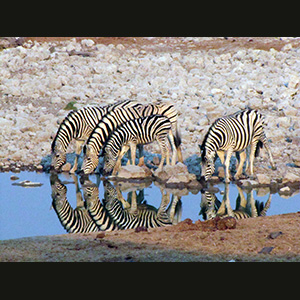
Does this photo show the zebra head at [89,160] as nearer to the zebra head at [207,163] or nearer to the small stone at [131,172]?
the small stone at [131,172]

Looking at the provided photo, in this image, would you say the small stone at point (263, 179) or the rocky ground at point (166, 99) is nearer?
the rocky ground at point (166, 99)

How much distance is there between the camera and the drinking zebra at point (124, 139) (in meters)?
15.4

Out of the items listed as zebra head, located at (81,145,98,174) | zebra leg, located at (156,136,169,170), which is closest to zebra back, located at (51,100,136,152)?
zebra head, located at (81,145,98,174)

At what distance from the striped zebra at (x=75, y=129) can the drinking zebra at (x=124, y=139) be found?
25.0 inches

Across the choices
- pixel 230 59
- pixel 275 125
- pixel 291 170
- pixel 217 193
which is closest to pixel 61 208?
pixel 217 193

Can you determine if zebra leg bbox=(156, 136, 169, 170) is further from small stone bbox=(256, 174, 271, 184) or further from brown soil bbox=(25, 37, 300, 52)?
brown soil bbox=(25, 37, 300, 52)

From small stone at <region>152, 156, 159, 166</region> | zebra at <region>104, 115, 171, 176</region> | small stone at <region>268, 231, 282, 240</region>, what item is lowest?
small stone at <region>268, 231, 282, 240</region>

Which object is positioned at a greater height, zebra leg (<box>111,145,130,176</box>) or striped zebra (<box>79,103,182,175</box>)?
striped zebra (<box>79,103,182,175</box>)

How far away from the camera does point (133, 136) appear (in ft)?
50.5

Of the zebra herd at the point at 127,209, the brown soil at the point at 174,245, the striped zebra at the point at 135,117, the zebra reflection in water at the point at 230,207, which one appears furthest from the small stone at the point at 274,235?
the striped zebra at the point at 135,117

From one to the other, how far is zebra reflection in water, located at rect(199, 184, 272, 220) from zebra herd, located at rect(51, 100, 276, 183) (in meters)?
1.15

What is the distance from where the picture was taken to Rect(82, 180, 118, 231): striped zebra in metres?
11.4
